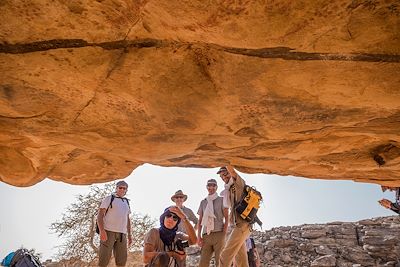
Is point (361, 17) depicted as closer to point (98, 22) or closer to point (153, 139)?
point (98, 22)

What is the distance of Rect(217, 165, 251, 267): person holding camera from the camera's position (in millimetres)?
5816

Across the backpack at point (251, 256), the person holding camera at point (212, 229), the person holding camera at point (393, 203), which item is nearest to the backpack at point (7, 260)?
the person holding camera at point (212, 229)

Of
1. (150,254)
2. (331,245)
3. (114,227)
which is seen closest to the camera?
Result: (150,254)

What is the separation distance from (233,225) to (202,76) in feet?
12.6

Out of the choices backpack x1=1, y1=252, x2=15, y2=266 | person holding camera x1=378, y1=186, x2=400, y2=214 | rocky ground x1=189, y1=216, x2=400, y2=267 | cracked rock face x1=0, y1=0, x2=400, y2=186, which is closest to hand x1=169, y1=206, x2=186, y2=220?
cracked rock face x1=0, y1=0, x2=400, y2=186

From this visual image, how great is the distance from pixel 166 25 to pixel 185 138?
71.5 inches

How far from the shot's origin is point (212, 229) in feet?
20.5

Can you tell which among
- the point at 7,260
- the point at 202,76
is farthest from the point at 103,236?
the point at 202,76

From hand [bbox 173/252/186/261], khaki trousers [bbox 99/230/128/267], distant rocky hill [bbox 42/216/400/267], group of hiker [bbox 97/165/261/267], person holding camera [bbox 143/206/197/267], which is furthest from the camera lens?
distant rocky hill [bbox 42/216/400/267]

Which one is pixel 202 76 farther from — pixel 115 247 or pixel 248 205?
pixel 115 247

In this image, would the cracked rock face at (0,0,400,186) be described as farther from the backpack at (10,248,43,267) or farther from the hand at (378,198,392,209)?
the hand at (378,198,392,209)

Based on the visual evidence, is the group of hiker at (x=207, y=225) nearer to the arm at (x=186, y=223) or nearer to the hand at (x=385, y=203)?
the arm at (x=186, y=223)

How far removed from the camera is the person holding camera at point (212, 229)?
6.19 m

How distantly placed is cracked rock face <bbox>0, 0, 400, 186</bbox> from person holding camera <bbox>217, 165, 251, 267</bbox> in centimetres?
139
